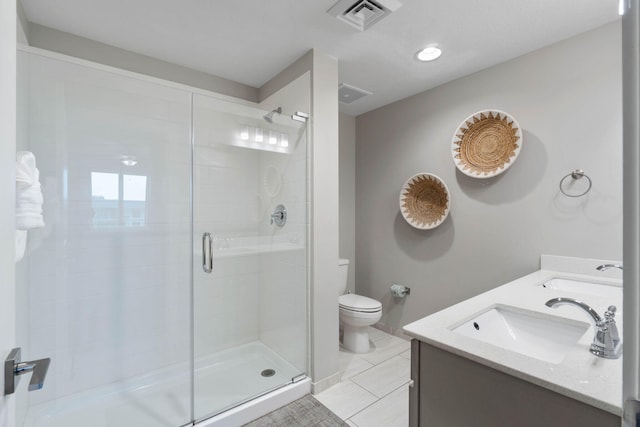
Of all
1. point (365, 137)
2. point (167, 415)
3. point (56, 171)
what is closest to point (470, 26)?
point (365, 137)

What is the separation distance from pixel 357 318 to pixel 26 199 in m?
2.18

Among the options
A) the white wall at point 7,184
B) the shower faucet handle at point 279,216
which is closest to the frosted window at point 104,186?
the shower faucet handle at point 279,216

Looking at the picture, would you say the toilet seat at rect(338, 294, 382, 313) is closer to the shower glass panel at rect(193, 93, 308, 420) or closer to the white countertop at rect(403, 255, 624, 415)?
the shower glass panel at rect(193, 93, 308, 420)

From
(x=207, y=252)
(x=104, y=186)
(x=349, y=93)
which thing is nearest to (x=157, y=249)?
(x=207, y=252)

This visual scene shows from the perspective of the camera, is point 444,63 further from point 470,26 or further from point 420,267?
point 420,267

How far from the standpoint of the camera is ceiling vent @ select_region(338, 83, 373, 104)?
102 inches

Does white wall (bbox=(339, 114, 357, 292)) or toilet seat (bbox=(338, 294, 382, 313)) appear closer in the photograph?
toilet seat (bbox=(338, 294, 382, 313))

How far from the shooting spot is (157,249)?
87.4 inches

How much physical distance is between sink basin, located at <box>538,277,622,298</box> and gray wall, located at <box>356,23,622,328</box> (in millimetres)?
222

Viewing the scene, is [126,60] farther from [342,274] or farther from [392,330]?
[392,330]

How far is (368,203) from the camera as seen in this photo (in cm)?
322

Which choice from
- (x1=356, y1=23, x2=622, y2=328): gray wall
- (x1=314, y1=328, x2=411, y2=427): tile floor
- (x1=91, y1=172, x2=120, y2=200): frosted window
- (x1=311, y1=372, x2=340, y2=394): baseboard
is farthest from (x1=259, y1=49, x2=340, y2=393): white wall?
(x1=91, y1=172, x2=120, y2=200): frosted window

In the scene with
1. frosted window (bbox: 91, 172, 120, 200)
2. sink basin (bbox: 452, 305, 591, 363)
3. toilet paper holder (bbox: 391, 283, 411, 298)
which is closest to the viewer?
sink basin (bbox: 452, 305, 591, 363)

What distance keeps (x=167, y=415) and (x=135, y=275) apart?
0.95 m
